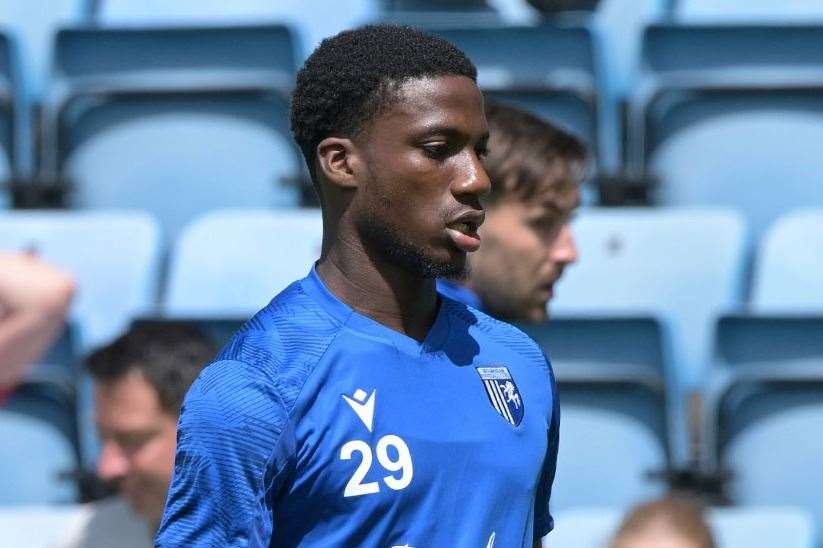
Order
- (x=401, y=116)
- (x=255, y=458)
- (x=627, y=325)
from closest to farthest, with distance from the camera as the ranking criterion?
(x=255, y=458) → (x=401, y=116) → (x=627, y=325)

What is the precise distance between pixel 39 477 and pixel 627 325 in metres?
1.51

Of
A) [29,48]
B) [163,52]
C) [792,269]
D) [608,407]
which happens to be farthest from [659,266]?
[29,48]

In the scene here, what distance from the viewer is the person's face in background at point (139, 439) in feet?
10.2

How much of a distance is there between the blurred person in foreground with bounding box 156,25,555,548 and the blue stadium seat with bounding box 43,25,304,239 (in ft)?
9.47

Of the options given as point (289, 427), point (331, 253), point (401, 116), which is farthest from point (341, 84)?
point (289, 427)

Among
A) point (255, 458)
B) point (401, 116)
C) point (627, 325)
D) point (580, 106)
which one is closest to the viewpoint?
point (255, 458)

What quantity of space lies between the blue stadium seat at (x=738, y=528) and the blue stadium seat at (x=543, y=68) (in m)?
1.62

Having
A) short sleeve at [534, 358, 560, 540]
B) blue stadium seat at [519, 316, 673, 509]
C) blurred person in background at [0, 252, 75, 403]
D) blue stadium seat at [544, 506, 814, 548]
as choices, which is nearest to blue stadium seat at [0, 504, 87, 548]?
blurred person in background at [0, 252, 75, 403]

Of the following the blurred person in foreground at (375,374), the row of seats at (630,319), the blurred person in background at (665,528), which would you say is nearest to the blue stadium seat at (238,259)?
the row of seats at (630,319)

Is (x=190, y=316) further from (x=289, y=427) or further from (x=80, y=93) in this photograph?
(x=289, y=427)

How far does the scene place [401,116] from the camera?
63.0 inches

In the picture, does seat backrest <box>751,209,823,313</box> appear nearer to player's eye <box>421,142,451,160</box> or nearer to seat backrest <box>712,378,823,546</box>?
seat backrest <box>712,378,823,546</box>

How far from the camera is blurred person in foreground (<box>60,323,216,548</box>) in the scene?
312 centimetres

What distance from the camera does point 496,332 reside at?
181 centimetres
